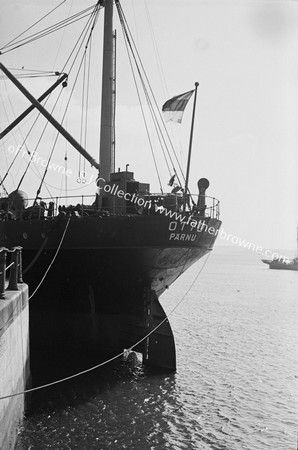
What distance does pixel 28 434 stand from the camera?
36.5 ft

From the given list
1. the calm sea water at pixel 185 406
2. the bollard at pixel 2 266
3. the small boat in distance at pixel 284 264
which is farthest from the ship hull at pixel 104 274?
the small boat in distance at pixel 284 264

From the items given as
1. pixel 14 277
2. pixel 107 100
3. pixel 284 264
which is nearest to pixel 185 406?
pixel 14 277

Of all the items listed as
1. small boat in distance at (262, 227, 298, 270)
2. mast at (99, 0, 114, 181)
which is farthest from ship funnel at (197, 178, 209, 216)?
small boat in distance at (262, 227, 298, 270)

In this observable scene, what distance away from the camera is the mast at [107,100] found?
19.1 m

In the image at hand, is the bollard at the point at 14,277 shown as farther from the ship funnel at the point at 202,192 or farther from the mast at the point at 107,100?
the ship funnel at the point at 202,192

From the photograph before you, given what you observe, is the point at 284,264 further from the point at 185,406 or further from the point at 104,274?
the point at 185,406

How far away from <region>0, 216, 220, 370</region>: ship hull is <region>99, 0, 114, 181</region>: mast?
430 cm

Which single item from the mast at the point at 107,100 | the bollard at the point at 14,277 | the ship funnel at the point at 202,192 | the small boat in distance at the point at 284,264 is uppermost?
the mast at the point at 107,100

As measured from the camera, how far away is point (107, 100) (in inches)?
762

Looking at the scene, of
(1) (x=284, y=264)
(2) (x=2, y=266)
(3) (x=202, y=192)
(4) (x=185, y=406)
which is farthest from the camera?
(1) (x=284, y=264)

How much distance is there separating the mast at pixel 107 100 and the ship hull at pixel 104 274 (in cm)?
430

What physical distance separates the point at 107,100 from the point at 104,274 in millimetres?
8194

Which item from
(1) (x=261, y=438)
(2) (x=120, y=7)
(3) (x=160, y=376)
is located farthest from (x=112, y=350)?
(2) (x=120, y=7)

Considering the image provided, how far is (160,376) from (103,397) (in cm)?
330
